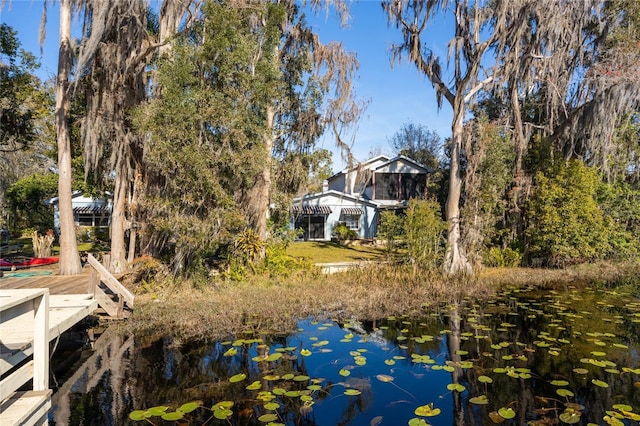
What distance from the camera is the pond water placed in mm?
3980

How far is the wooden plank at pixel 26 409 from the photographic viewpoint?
119 inches

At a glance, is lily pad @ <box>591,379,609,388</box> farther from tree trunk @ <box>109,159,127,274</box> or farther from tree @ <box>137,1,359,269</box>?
tree trunk @ <box>109,159,127,274</box>

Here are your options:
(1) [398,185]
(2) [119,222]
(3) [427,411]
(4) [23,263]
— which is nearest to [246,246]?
(2) [119,222]

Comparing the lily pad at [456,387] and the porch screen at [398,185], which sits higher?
the porch screen at [398,185]

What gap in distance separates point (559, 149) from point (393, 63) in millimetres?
7323

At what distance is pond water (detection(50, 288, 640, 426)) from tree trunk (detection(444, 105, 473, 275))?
5.52 meters

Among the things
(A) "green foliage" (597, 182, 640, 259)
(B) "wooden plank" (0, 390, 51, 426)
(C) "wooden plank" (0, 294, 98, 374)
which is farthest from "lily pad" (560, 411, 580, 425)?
(A) "green foliage" (597, 182, 640, 259)

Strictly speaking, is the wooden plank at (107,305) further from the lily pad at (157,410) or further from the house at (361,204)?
the house at (361,204)

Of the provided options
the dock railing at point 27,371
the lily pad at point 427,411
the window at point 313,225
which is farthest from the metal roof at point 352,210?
→ the dock railing at point 27,371

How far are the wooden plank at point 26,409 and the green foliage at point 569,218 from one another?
49.2 feet

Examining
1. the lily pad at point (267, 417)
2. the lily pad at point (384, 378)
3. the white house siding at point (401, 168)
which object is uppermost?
the white house siding at point (401, 168)

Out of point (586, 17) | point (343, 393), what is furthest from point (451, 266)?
point (586, 17)

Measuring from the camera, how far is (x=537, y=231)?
47.4 feet

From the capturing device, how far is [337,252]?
18984mm
